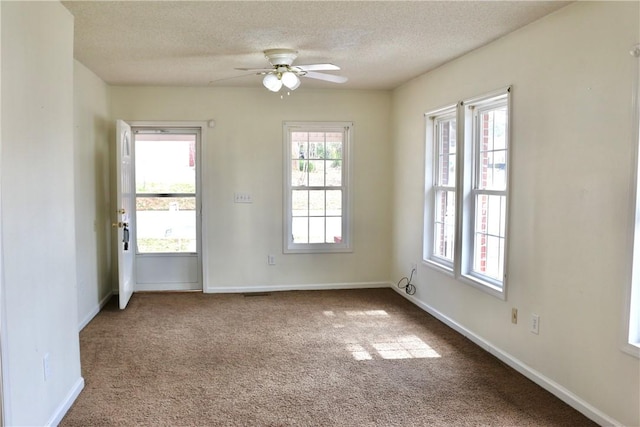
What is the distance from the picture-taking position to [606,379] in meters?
2.58

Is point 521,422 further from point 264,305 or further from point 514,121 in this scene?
point 264,305

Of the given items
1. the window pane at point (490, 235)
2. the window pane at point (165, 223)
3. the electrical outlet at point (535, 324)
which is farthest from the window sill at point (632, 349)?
the window pane at point (165, 223)

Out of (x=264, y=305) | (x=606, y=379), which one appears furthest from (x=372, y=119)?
(x=606, y=379)

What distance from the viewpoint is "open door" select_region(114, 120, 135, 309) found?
4.77 metres

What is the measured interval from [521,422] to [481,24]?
248 cm

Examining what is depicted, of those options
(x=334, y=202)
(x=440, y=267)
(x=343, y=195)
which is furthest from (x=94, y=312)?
(x=440, y=267)

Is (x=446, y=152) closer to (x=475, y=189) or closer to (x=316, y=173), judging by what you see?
(x=475, y=189)

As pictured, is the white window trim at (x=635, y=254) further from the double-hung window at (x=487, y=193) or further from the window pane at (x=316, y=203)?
the window pane at (x=316, y=203)

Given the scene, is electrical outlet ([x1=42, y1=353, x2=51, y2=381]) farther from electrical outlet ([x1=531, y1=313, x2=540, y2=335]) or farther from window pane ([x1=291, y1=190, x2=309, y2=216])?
window pane ([x1=291, y1=190, x2=309, y2=216])

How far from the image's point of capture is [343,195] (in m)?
5.85

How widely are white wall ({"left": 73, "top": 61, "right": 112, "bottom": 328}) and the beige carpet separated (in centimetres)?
30

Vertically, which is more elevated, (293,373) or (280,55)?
(280,55)

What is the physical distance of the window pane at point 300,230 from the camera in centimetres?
580

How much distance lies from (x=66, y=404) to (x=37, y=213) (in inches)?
45.0
